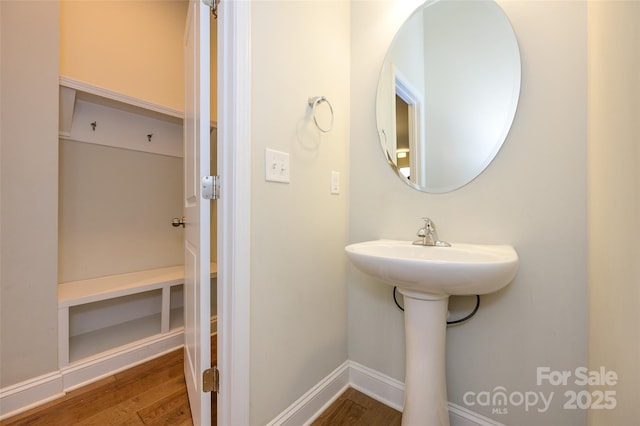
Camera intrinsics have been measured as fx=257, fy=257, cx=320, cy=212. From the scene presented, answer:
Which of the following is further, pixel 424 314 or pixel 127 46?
pixel 127 46

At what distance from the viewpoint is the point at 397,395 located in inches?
47.1

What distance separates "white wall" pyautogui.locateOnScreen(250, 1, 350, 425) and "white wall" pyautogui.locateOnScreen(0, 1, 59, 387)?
3.55 ft

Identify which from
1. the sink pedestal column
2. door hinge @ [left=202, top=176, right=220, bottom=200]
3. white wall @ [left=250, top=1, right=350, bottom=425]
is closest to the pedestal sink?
the sink pedestal column

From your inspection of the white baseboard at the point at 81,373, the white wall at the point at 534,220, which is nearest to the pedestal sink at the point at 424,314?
the white wall at the point at 534,220

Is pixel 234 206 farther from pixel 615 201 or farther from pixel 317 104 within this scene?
pixel 615 201

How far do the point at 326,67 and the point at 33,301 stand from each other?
1720 mm

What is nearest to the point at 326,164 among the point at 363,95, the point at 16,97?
the point at 363,95

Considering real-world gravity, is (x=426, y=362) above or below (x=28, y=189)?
below

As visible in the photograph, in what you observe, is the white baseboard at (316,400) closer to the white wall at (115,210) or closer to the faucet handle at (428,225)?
the faucet handle at (428,225)

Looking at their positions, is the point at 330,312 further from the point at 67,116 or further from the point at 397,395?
the point at 67,116

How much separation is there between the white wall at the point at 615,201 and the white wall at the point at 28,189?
6.44 feet

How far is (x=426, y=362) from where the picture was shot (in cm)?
92

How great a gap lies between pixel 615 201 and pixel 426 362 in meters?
0.72

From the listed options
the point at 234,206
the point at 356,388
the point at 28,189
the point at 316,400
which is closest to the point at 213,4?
the point at 234,206
